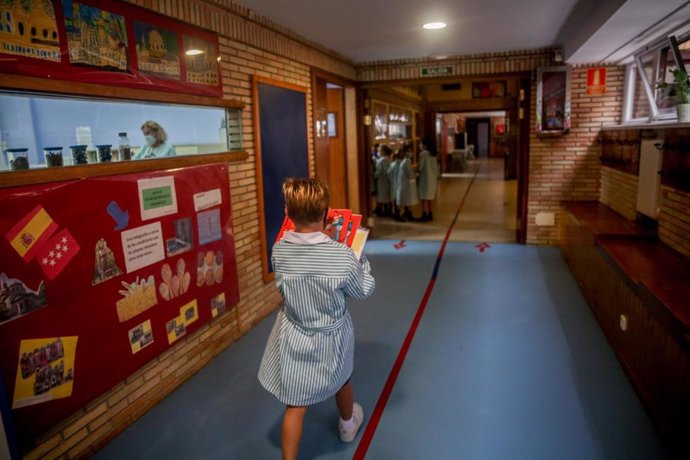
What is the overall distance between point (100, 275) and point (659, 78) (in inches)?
222

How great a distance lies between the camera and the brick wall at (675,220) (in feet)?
11.7

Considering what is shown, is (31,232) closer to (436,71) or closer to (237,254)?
(237,254)

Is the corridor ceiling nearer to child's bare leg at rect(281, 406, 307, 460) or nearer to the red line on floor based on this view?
the red line on floor

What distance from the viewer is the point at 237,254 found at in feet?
14.4

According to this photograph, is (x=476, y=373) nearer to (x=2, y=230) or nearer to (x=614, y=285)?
(x=614, y=285)

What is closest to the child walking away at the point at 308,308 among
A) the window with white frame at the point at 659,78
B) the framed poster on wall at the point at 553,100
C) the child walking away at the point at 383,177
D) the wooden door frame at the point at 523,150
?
the window with white frame at the point at 659,78

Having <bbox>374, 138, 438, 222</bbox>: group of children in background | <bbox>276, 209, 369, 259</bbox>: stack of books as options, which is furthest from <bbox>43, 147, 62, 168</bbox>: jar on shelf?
<bbox>374, 138, 438, 222</bbox>: group of children in background

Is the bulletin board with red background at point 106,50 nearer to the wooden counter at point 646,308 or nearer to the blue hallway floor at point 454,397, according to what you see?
the blue hallway floor at point 454,397

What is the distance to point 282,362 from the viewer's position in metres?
2.39

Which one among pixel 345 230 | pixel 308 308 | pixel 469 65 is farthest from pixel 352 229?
pixel 469 65

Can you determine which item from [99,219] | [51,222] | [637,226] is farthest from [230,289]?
[637,226]

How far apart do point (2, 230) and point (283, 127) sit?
3255 millimetres

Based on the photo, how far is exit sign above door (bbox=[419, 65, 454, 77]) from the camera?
24.5 feet

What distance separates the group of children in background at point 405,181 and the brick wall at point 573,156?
264 cm
